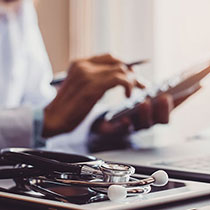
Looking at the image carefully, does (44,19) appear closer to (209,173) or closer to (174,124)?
(174,124)

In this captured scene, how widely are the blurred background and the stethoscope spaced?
3.46 feet

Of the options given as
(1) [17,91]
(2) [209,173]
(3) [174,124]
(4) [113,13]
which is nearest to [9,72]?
(1) [17,91]

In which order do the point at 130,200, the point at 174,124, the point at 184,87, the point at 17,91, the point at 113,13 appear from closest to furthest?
the point at 130,200
the point at 184,87
the point at 17,91
the point at 174,124
the point at 113,13

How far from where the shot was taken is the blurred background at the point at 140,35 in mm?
1500

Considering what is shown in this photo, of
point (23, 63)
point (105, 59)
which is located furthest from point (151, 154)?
point (23, 63)

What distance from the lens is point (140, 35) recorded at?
1.74 m

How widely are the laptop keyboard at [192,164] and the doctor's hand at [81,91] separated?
0.96ft

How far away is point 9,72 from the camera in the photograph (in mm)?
1186

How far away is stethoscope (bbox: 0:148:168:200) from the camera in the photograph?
31cm

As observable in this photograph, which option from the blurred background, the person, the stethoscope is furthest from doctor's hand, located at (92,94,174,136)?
the blurred background

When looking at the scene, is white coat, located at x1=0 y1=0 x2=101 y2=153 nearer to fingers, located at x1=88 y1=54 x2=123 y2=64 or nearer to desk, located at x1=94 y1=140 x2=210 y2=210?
fingers, located at x1=88 y1=54 x2=123 y2=64

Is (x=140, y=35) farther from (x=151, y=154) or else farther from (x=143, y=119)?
(x=151, y=154)

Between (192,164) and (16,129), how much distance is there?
1.06 feet

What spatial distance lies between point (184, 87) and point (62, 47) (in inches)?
53.7
